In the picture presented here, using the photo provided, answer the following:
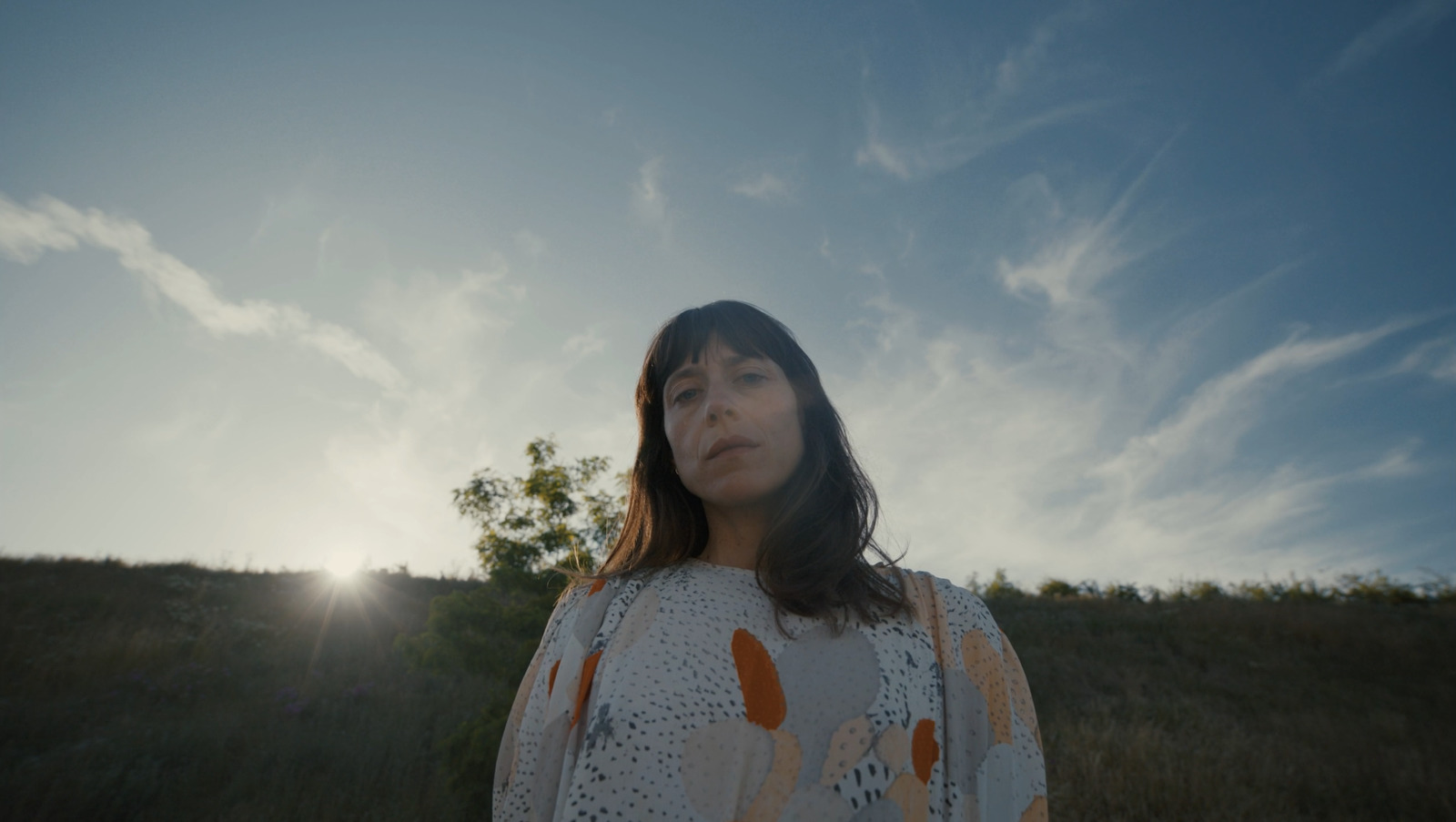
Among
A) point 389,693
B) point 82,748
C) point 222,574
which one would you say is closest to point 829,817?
point 82,748

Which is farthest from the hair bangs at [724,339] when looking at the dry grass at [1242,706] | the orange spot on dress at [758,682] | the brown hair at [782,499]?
the dry grass at [1242,706]

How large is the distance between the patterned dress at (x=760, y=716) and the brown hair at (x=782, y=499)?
10 cm

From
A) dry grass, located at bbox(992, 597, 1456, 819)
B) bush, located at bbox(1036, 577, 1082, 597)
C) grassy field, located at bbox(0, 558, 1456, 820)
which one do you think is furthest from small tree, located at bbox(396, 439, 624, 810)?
bush, located at bbox(1036, 577, 1082, 597)

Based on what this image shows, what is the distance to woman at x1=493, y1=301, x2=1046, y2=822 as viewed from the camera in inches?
43.7

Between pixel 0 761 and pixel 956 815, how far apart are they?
9702mm

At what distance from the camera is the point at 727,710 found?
117cm

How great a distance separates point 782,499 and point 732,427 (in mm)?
299

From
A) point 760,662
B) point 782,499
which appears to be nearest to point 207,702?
point 782,499

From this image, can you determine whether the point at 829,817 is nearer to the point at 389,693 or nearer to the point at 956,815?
the point at 956,815

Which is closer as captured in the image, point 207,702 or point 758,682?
point 758,682

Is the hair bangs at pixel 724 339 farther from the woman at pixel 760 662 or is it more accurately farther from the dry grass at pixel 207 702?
the dry grass at pixel 207 702

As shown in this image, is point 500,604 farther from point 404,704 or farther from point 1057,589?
point 1057,589

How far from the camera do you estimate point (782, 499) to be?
171cm

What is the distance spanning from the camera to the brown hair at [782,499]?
1483mm
